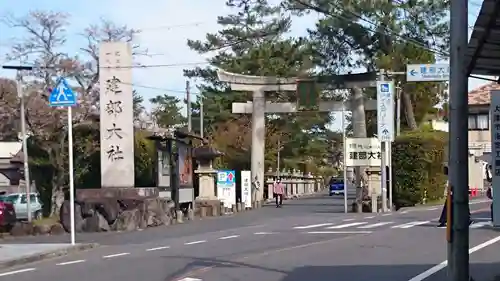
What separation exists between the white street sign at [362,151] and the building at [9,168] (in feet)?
69.8

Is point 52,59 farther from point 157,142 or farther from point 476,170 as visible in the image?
point 476,170

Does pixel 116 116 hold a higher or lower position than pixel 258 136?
higher

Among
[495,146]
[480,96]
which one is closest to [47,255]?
[495,146]

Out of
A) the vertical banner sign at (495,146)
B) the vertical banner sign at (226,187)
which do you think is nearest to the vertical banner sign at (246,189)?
the vertical banner sign at (226,187)

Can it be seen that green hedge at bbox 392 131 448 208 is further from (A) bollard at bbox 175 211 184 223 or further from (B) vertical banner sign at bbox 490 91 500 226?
(B) vertical banner sign at bbox 490 91 500 226

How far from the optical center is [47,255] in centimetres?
1784

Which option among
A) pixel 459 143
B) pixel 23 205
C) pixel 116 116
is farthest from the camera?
pixel 23 205

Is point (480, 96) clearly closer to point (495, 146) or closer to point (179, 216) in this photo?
point (179, 216)

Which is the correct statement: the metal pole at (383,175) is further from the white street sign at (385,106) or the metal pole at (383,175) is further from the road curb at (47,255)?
the road curb at (47,255)

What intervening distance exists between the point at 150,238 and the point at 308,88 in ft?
68.4

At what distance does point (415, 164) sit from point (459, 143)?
100 ft

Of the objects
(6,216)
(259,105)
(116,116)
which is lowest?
(6,216)

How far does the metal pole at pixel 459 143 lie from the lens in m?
9.70

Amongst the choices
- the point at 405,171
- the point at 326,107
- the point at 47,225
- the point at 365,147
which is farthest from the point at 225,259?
the point at 326,107
